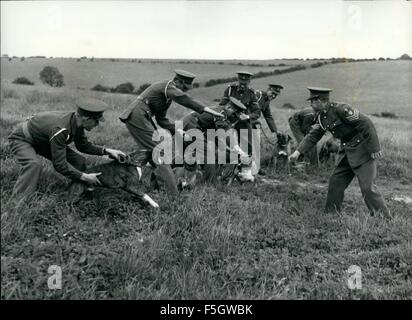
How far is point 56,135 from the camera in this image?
17.1ft

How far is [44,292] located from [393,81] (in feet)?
80.8

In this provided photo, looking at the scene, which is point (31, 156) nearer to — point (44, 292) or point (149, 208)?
point (149, 208)

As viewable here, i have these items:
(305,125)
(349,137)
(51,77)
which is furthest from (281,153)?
(51,77)

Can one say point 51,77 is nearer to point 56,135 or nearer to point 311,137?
point 311,137

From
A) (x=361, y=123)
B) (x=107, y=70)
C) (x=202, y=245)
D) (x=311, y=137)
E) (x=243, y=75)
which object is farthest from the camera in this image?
(x=107, y=70)

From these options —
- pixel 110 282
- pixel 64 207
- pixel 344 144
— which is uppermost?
pixel 344 144

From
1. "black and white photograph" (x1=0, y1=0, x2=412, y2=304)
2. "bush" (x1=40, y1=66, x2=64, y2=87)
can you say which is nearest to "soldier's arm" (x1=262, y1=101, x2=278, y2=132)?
"black and white photograph" (x1=0, y1=0, x2=412, y2=304)

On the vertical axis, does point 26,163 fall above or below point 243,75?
below

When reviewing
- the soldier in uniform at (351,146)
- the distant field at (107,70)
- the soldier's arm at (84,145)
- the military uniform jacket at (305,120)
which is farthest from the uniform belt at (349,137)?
the distant field at (107,70)

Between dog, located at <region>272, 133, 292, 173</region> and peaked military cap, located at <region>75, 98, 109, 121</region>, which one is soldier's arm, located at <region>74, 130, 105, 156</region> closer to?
peaked military cap, located at <region>75, 98, 109, 121</region>

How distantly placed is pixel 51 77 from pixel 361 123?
20.0m

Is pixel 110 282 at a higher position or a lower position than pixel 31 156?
lower
